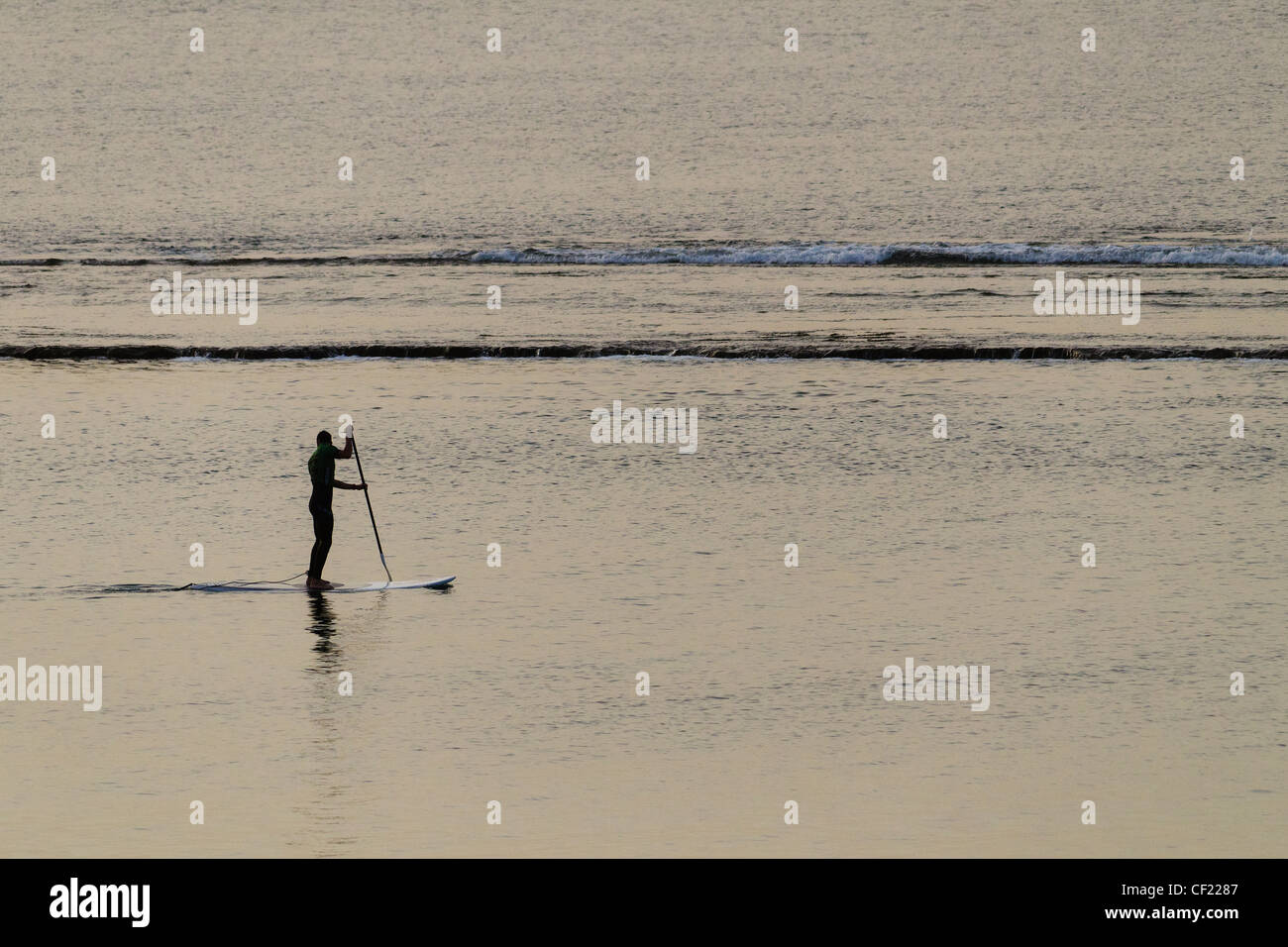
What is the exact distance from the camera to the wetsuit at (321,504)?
50.5 ft

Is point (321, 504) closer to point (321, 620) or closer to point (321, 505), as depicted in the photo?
point (321, 505)

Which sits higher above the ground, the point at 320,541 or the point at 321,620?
the point at 320,541

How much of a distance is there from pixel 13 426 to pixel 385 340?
951 centimetres

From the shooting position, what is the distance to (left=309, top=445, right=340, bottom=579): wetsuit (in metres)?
15.4

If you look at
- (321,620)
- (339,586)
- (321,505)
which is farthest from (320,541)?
(321,620)

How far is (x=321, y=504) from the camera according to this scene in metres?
15.5

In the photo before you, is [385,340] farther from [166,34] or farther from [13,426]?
[166,34]

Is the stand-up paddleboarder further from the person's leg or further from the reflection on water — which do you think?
the reflection on water

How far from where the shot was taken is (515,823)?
10.0m

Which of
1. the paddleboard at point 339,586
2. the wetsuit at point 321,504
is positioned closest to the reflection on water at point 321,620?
the paddleboard at point 339,586

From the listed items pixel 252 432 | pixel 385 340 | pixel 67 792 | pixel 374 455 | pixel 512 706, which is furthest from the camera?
pixel 385 340

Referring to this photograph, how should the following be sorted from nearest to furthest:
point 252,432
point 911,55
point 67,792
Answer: point 67,792, point 252,432, point 911,55

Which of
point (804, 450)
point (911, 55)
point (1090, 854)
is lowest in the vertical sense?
point (1090, 854)

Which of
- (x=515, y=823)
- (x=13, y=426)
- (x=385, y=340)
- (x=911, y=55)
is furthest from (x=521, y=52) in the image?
(x=515, y=823)
